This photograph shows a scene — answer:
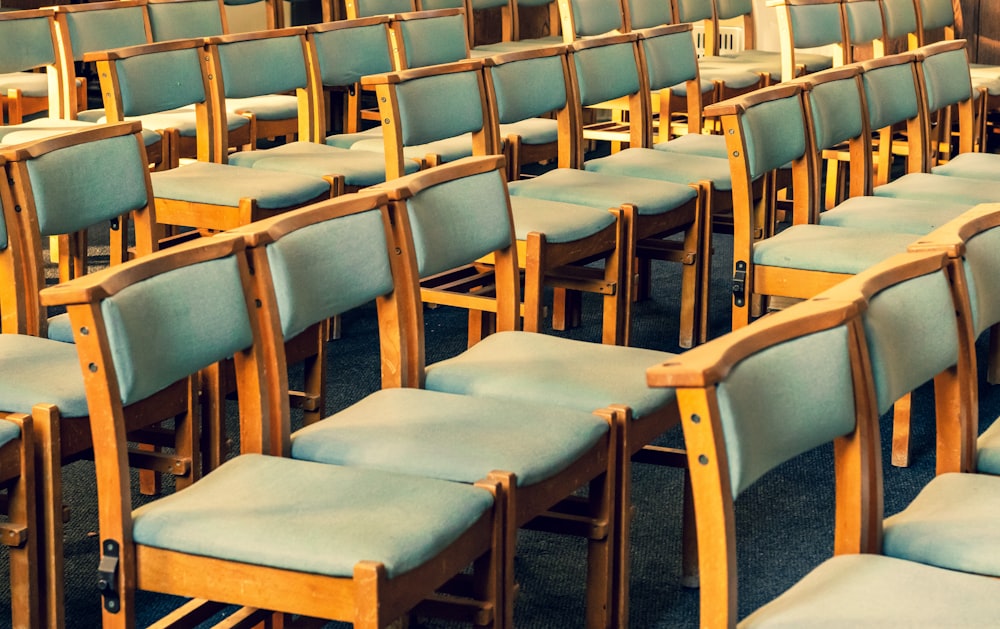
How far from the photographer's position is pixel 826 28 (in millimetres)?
5488

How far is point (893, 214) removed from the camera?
12.5 ft

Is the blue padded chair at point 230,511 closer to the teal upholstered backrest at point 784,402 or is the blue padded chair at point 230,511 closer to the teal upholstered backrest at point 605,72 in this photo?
the teal upholstered backrest at point 784,402

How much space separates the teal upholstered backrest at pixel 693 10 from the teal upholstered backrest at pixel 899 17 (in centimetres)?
80

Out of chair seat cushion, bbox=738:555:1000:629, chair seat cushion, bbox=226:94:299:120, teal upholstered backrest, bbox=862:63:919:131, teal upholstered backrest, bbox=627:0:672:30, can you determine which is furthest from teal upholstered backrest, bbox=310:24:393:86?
chair seat cushion, bbox=738:555:1000:629

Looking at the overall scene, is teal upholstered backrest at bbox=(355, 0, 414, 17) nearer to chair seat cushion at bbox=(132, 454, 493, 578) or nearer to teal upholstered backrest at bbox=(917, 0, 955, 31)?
teal upholstered backrest at bbox=(917, 0, 955, 31)

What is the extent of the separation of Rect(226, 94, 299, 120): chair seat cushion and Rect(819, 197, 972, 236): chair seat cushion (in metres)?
1.98

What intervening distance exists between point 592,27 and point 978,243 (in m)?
3.51

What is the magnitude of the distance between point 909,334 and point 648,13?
4.12 metres

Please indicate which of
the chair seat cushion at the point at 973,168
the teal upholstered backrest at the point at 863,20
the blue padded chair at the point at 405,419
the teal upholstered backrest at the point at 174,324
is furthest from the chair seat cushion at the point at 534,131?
the teal upholstered backrest at the point at 174,324

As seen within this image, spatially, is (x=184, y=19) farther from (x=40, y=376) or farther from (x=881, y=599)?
(x=881, y=599)

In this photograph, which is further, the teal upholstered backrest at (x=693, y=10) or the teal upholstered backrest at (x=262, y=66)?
the teal upholstered backrest at (x=693, y=10)

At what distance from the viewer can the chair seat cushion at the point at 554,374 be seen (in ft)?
7.99

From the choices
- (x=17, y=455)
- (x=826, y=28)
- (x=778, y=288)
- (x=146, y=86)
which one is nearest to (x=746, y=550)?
(x=778, y=288)

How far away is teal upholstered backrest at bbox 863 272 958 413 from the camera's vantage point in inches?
73.5
